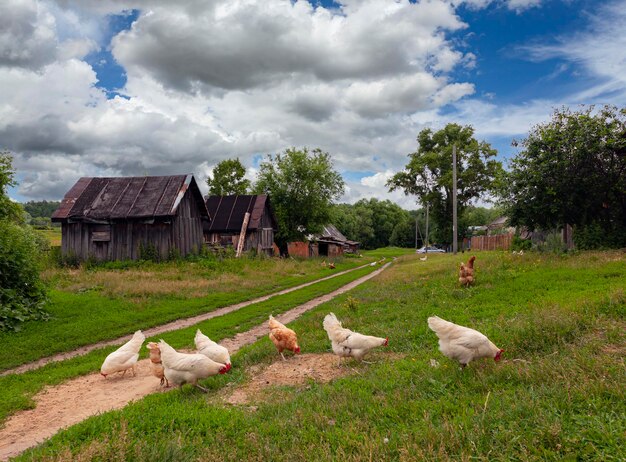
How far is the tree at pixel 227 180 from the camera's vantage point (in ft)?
203

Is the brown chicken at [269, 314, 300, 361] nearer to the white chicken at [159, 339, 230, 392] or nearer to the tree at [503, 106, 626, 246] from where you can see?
the white chicken at [159, 339, 230, 392]

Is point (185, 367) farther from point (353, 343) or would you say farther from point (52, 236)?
point (52, 236)

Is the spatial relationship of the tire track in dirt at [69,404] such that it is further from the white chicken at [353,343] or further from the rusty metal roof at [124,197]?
the rusty metal roof at [124,197]

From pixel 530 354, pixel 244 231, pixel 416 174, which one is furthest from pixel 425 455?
pixel 416 174

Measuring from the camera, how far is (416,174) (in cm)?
5756

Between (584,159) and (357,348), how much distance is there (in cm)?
1963

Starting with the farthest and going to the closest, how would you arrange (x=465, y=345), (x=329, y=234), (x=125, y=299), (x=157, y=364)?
(x=329, y=234) < (x=125, y=299) < (x=157, y=364) < (x=465, y=345)

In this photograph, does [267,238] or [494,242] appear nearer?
[267,238]

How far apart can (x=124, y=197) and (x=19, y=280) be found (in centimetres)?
1692

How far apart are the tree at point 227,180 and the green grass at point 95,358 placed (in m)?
44.3

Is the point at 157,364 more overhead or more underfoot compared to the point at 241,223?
more underfoot

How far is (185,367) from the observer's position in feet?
23.1

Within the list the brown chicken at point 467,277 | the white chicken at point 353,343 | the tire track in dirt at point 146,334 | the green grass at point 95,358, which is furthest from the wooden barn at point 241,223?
the white chicken at point 353,343

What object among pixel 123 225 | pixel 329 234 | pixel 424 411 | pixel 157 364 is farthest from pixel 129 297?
pixel 329 234
